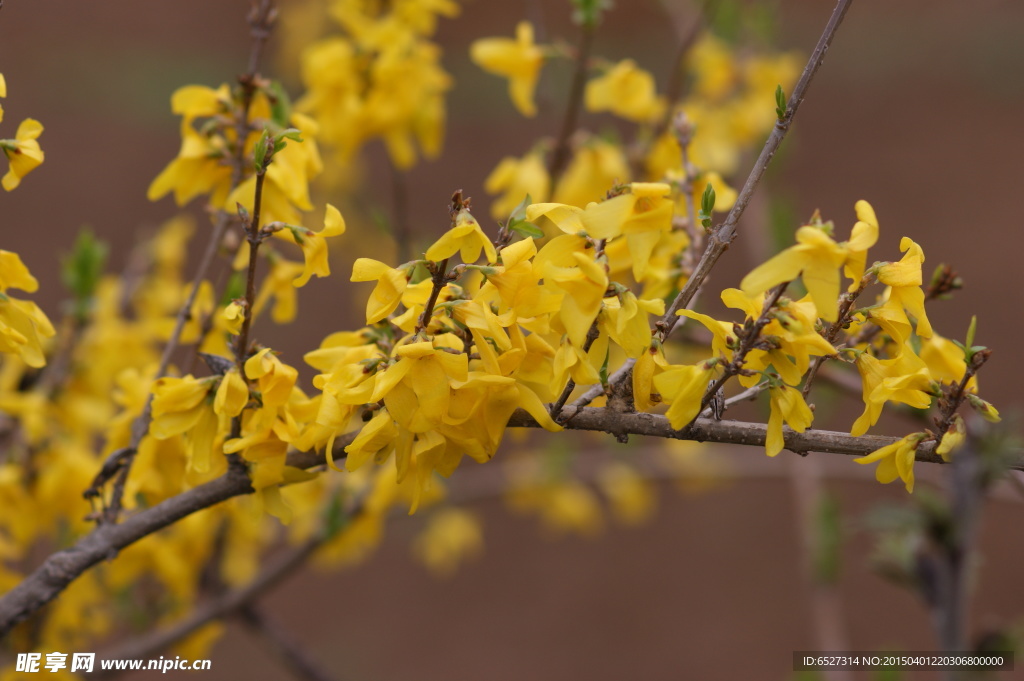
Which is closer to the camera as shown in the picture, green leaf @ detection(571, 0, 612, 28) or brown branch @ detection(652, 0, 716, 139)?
green leaf @ detection(571, 0, 612, 28)

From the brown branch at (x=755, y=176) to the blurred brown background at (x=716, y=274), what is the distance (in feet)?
2.11

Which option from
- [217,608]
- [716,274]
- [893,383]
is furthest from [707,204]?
[716,274]

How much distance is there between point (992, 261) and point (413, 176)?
10.5 feet

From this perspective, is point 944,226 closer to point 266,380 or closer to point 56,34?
point 266,380

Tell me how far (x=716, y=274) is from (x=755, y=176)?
340cm

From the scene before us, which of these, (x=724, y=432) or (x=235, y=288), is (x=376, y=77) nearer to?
(x=235, y=288)

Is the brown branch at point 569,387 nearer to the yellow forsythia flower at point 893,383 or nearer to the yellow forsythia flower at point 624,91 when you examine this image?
the yellow forsythia flower at point 893,383

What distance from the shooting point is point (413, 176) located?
16.5 ft

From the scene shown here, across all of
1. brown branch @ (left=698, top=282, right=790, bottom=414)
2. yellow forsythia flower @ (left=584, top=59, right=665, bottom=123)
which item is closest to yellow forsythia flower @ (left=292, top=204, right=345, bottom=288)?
brown branch @ (left=698, top=282, right=790, bottom=414)

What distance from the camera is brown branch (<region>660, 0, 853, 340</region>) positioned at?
490 mm

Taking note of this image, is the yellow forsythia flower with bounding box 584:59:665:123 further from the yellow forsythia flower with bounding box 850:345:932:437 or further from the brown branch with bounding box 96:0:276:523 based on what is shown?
the yellow forsythia flower with bounding box 850:345:932:437

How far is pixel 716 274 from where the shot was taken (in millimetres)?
3787

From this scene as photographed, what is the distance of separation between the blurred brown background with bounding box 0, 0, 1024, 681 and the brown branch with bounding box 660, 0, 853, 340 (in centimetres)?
64

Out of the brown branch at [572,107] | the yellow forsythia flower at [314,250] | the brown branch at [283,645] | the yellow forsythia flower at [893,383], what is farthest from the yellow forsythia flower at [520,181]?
the brown branch at [283,645]
